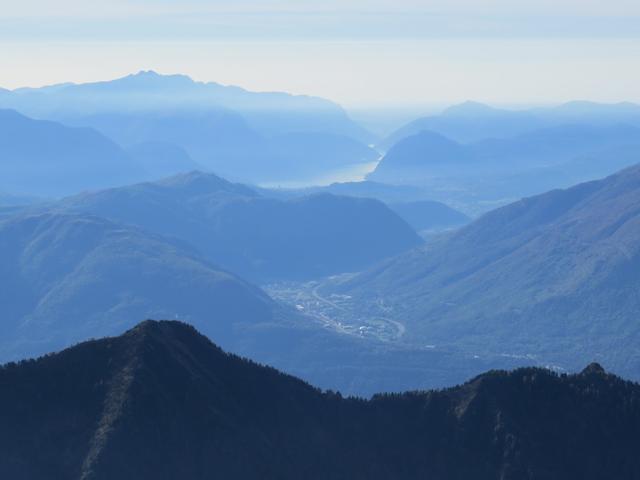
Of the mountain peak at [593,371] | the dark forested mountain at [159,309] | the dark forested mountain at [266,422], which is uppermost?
the mountain peak at [593,371]

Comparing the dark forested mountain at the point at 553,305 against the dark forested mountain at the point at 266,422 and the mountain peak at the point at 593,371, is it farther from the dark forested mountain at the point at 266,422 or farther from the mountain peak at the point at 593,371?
the dark forested mountain at the point at 266,422

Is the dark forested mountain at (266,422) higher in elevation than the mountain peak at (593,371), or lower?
lower

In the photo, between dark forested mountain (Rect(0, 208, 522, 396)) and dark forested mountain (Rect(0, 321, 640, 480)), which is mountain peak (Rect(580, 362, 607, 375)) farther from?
dark forested mountain (Rect(0, 208, 522, 396))

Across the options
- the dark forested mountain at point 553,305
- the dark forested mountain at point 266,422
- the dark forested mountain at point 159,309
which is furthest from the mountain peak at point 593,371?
the dark forested mountain at point 553,305

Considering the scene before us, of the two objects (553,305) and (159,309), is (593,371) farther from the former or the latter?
(553,305)

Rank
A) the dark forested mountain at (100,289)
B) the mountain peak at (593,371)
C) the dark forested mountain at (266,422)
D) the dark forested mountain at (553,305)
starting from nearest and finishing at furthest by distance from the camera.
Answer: the dark forested mountain at (266,422) < the mountain peak at (593,371) < the dark forested mountain at (553,305) < the dark forested mountain at (100,289)

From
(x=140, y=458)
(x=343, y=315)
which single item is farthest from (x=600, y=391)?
(x=343, y=315)

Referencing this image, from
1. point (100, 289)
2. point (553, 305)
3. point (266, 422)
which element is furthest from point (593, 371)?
point (100, 289)
